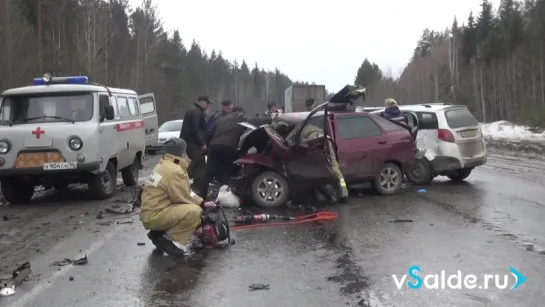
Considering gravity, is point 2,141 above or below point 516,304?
above

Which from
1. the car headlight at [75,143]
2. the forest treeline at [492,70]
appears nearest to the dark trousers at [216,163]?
the car headlight at [75,143]

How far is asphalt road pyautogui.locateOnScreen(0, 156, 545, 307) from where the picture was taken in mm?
5016

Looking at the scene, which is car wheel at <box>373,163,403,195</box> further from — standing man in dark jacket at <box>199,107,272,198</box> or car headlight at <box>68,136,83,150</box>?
car headlight at <box>68,136,83,150</box>

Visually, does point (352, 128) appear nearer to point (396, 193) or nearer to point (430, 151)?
point (396, 193)

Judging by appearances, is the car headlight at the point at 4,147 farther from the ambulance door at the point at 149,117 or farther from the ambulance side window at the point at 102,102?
the ambulance door at the point at 149,117

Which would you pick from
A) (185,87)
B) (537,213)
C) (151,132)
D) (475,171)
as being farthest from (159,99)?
(537,213)

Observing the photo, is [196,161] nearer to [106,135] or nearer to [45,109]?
[106,135]

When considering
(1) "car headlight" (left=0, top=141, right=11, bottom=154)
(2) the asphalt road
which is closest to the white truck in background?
(2) the asphalt road

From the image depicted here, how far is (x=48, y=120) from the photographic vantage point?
34.5ft

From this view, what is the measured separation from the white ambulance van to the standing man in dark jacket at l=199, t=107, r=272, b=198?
2154mm

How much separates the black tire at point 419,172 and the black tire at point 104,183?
6263 millimetres

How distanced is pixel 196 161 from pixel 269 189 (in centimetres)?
216

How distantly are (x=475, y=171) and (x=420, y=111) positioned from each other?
12.0 ft

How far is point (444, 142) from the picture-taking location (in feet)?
39.2
